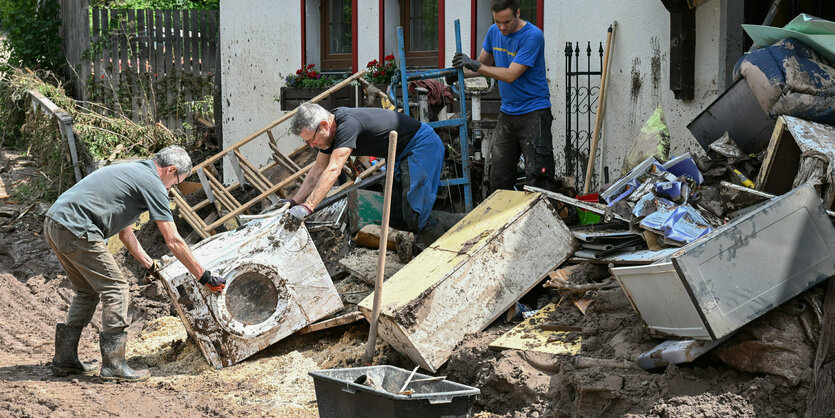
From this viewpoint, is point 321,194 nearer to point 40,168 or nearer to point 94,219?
point 94,219

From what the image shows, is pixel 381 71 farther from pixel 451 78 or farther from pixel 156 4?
pixel 156 4

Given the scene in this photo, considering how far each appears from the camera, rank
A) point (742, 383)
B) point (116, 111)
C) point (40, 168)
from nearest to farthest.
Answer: point (742, 383), point (40, 168), point (116, 111)

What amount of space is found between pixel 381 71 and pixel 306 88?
4.22 feet

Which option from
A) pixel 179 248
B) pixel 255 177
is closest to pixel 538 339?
pixel 179 248

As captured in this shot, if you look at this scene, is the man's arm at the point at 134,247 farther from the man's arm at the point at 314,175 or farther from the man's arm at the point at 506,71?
the man's arm at the point at 506,71

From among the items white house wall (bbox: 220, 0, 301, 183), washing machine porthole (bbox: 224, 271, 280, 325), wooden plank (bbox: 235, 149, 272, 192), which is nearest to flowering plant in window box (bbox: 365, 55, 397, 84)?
white house wall (bbox: 220, 0, 301, 183)

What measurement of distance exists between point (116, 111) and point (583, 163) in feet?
30.9

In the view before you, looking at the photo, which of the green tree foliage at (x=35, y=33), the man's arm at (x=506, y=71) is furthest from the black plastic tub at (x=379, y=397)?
the green tree foliage at (x=35, y=33)

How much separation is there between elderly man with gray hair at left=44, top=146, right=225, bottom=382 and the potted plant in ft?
16.7

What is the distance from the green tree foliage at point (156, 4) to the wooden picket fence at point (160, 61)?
2.40ft

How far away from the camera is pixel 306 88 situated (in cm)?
1098

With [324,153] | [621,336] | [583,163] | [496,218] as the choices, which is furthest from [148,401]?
[583,163]

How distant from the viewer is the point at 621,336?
15.7 ft

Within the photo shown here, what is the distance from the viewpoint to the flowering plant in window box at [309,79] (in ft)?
35.8
